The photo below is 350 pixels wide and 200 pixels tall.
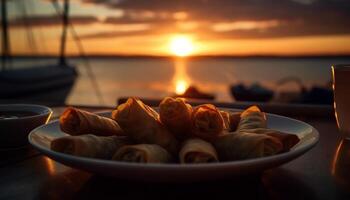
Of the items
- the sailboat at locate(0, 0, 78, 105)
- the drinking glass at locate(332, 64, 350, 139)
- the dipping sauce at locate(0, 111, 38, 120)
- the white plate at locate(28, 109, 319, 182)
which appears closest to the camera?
the white plate at locate(28, 109, 319, 182)

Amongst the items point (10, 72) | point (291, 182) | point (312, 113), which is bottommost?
point (10, 72)

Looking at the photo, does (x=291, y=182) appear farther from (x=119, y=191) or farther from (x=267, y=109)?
(x=267, y=109)

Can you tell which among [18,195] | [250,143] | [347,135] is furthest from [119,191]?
[347,135]

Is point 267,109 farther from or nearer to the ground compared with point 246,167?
nearer to the ground

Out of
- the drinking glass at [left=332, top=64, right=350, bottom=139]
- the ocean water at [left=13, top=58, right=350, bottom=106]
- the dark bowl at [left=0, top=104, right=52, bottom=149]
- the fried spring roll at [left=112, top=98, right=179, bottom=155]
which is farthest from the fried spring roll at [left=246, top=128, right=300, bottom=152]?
the ocean water at [left=13, top=58, right=350, bottom=106]

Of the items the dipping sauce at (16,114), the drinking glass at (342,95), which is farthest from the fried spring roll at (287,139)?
the dipping sauce at (16,114)

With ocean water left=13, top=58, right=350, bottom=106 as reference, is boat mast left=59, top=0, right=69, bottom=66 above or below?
above

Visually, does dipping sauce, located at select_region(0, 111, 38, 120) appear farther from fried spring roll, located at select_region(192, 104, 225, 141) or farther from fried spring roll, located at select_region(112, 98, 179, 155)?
fried spring roll, located at select_region(192, 104, 225, 141)
